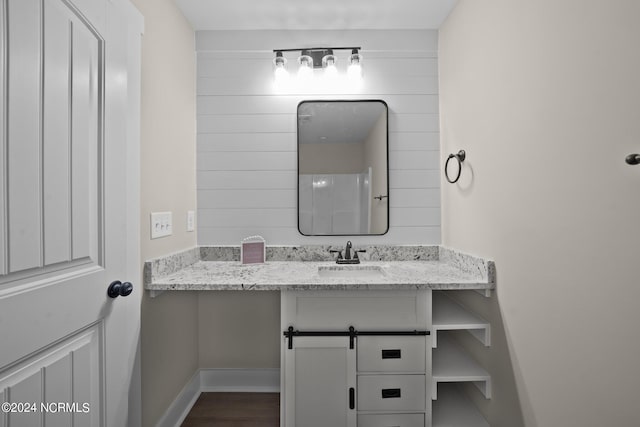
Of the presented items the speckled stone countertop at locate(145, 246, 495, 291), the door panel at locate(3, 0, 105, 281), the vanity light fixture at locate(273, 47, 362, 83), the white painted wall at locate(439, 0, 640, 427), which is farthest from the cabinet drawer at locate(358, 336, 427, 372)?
the vanity light fixture at locate(273, 47, 362, 83)

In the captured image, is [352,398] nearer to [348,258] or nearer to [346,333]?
[346,333]

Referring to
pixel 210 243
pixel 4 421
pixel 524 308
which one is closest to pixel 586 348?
pixel 524 308

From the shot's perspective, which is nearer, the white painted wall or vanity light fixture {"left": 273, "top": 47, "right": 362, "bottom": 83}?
the white painted wall

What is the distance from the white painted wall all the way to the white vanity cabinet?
1.20ft

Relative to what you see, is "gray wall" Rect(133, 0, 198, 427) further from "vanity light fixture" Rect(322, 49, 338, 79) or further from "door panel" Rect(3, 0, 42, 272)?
"vanity light fixture" Rect(322, 49, 338, 79)

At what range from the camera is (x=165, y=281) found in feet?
4.81

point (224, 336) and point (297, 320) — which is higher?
point (297, 320)

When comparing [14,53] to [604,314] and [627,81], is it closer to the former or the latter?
[627,81]

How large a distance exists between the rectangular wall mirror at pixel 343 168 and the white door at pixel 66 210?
40.0 inches

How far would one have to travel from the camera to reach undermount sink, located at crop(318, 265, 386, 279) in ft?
6.13

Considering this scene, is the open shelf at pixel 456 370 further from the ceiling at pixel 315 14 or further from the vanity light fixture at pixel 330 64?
the ceiling at pixel 315 14

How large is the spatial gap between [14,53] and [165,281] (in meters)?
0.98

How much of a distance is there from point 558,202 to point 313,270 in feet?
3.71

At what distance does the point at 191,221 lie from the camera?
195 centimetres
